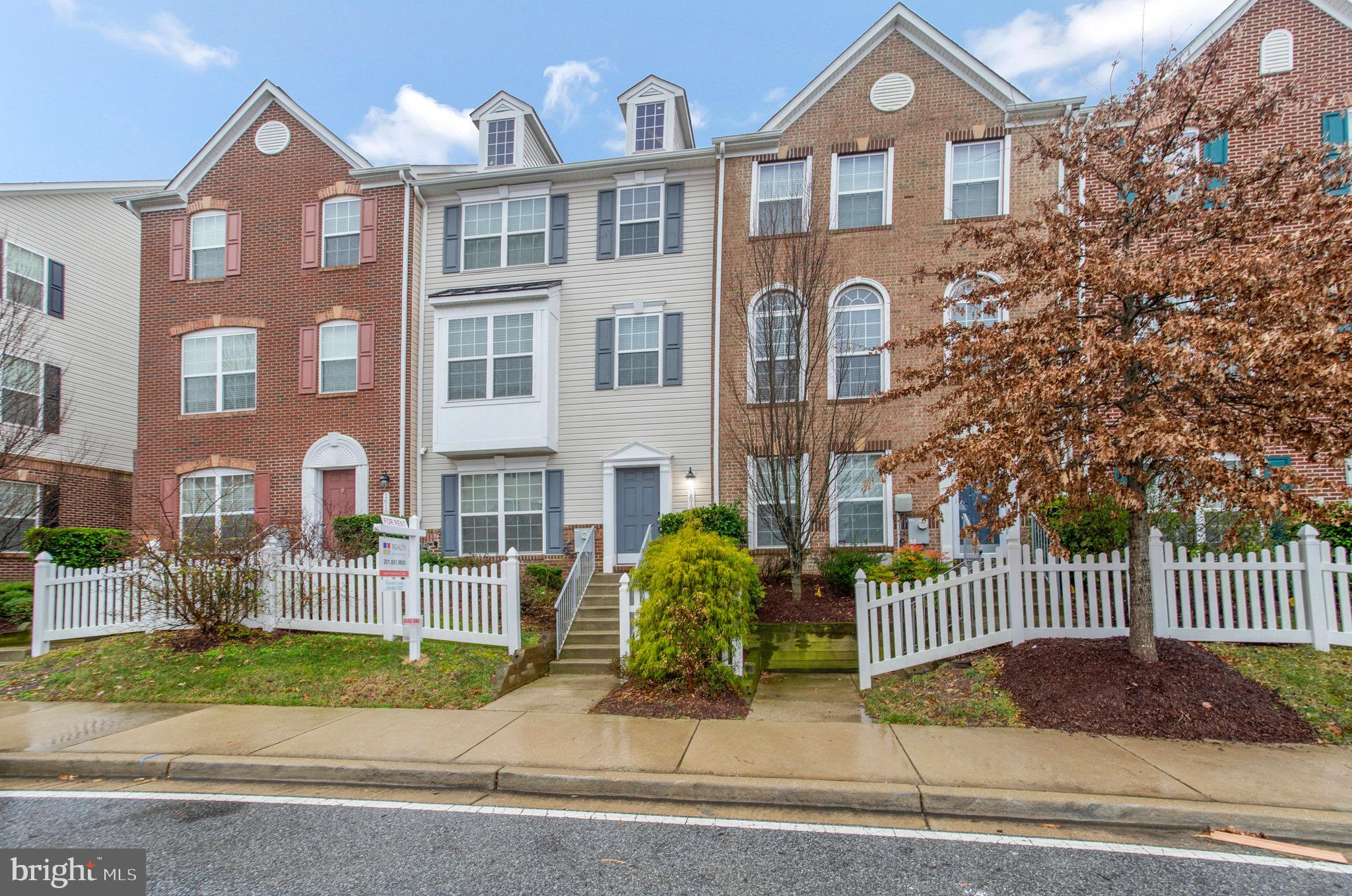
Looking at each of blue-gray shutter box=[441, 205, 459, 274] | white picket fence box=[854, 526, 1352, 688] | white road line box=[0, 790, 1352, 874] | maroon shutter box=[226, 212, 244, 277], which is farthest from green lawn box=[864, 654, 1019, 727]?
maroon shutter box=[226, 212, 244, 277]

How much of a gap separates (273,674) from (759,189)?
37.1ft

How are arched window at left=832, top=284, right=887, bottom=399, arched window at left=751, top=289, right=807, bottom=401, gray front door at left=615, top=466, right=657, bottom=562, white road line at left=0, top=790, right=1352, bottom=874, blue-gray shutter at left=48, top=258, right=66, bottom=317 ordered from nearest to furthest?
white road line at left=0, top=790, right=1352, bottom=874, arched window at left=751, top=289, right=807, bottom=401, arched window at left=832, top=284, right=887, bottom=399, gray front door at left=615, top=466, right=657, bottom=562, blue-gray shutter at left=48, top=258, right=66, bottom=317

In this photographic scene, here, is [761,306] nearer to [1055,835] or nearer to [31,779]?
[1055,835]

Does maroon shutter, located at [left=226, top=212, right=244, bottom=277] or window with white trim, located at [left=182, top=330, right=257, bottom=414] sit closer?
window with white trim, located at [left=182, top=330, right=257, bottom=414]

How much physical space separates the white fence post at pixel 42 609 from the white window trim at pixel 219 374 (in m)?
5.63

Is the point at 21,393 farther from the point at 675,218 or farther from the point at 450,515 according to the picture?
the point at 675,218

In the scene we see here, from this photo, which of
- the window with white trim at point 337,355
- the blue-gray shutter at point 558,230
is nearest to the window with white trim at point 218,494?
the window with white trim at point 337,355

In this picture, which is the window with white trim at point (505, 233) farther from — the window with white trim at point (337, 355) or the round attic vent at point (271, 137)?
the round attic vent at point (271, 137)

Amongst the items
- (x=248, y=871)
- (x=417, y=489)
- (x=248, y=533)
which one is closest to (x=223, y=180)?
(x=417, y=489)

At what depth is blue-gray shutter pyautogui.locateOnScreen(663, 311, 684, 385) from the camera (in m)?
14.6

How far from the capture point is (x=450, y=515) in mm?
15211

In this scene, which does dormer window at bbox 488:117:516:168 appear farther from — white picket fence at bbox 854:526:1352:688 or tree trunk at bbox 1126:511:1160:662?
tree trunk at bbox 1126:511:1160:662

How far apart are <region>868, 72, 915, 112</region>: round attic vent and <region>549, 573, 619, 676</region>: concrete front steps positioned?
33.0 feet

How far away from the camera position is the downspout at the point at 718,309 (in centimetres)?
1396
